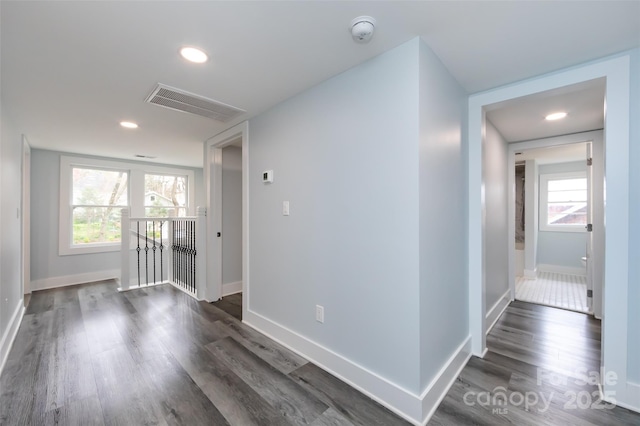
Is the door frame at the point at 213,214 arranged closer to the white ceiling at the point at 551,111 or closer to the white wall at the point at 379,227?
the white wall at the point at 379,227

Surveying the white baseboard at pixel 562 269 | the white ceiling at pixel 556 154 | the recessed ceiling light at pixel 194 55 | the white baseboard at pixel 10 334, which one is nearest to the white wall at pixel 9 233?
the white baseboard at pixel 10 334

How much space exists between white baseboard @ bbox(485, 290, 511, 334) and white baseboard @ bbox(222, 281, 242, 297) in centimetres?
319

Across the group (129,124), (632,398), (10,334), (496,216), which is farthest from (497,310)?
(10,334)

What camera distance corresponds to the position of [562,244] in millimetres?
5316

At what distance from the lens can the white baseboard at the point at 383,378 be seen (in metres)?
1.57

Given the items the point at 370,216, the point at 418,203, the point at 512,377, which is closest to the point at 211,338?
the point at 370,216

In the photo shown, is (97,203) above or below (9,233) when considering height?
above

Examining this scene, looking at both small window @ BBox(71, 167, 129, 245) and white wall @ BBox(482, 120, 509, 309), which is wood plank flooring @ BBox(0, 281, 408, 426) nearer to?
white wall @ BBox(482, 120, 509, 309)

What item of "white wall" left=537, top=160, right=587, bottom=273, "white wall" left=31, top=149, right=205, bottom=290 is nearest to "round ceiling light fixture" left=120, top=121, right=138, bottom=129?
"white wall" left=31, top=149, right=205, bottom=290

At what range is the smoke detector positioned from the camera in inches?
55.0

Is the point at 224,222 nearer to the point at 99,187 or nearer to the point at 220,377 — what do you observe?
the point at 220,377

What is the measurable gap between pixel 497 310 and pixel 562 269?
351 cm

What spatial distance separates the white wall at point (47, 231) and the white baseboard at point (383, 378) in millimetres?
4279

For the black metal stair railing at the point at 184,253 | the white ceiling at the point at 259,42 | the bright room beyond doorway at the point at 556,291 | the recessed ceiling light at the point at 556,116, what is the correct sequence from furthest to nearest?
the black metal stair railing at the point at 184,253 → the bright room beyond doorway at the point at 556,291 → the recessed ceiling light at the point at 556,116 → the white ceiling at the point at 259,42
